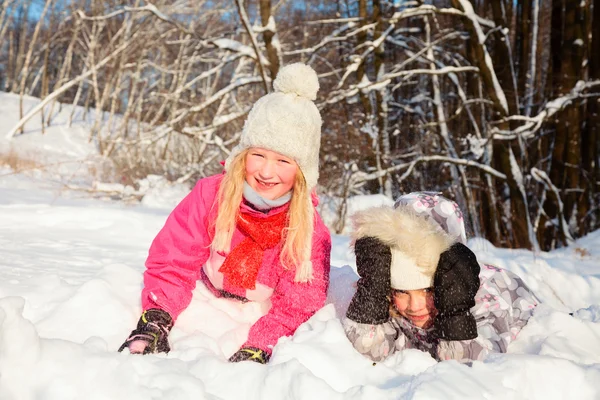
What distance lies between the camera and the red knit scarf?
7.55 ft

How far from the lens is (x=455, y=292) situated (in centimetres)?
176

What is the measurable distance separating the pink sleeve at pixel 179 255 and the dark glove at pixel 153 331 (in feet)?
0.20

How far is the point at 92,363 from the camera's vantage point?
4.58 feet

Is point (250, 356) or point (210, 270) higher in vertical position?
point (210, 270)

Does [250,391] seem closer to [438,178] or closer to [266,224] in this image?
[266,224]

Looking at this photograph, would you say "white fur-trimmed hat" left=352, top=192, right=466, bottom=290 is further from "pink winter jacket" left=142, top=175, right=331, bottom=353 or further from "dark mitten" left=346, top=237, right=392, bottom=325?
"pink winter jacket" left=142, top=175, right=331, bottom=353

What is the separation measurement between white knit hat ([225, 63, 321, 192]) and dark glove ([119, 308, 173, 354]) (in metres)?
0.68

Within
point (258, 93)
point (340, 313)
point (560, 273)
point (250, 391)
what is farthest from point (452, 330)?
point (258, 93)

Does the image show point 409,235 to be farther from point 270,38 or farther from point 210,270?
point 270,38

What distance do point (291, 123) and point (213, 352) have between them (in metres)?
0.95

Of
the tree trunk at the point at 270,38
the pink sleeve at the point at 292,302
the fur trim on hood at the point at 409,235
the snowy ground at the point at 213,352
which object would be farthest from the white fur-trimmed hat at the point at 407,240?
the tree trunk at the point at 270,38

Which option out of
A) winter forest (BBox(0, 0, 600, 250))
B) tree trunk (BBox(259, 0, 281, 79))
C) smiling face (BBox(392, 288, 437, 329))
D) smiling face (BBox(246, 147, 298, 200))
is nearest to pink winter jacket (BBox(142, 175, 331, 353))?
smiling face (BBox(246, 147, 298, 200))

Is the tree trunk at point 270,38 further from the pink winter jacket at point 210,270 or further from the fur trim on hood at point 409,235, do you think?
the fur trim on hood at point 409,235

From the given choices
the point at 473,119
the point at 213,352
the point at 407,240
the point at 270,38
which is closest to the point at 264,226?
the point at 213,352
